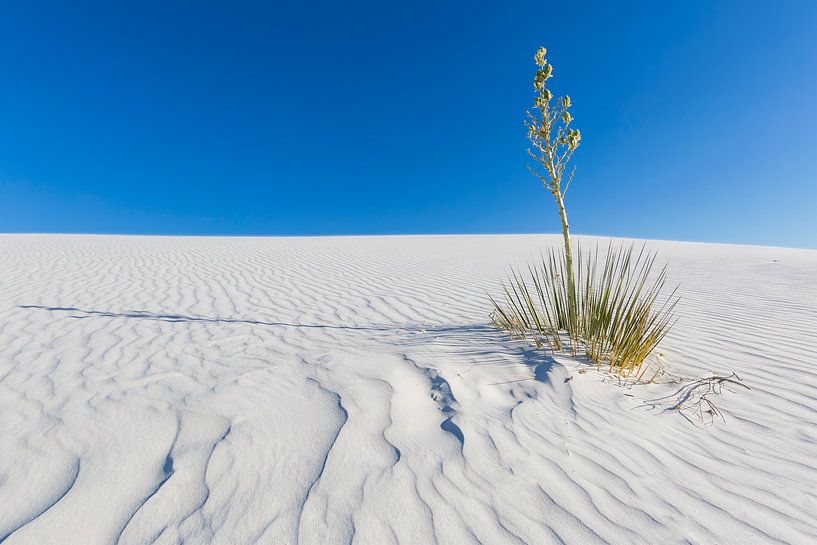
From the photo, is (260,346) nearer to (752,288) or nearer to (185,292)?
(185,292)

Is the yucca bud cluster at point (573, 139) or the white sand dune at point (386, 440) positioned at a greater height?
the yucca bud cluster at point (573, 139)

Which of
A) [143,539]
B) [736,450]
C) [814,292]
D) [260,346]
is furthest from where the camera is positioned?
[814,292]

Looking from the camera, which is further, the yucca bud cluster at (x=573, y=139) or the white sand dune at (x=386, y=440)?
the yucca bud cluster at (x=573, y=139)

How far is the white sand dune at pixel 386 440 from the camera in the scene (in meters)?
1.53

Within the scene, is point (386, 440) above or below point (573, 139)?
below

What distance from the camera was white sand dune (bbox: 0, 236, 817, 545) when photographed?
1.53 meters

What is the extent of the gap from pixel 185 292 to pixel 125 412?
15.7ft

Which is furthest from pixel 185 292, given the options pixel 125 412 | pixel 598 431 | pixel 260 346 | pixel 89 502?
pixel 598 431

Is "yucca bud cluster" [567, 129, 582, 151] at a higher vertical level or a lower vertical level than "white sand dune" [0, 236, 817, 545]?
higher

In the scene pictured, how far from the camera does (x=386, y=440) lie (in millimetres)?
2041

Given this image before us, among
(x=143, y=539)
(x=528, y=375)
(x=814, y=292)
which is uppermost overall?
(x=814, y=292)

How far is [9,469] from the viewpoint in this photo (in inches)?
71.1

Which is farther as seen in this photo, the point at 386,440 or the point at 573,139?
the point at 573,139

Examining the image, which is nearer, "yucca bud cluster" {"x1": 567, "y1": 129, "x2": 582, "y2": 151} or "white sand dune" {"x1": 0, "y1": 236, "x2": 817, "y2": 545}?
"white sand dune" {"x1": 0, "y1": 236, "x2": 817, "y2": 545}
